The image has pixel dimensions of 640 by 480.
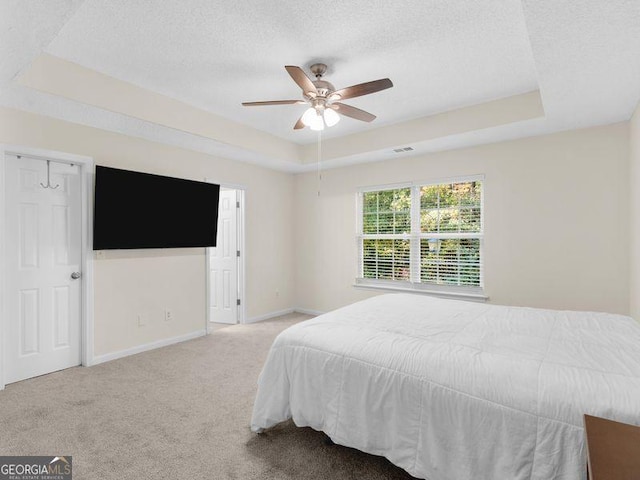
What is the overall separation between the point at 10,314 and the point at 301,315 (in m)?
3.68

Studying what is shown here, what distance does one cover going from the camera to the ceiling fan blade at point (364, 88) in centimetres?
239

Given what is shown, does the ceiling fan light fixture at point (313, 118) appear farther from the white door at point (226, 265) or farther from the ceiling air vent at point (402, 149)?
the white door at point (226, 265)

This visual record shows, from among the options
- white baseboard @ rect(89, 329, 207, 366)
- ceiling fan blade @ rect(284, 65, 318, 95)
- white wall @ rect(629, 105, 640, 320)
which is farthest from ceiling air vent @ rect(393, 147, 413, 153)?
white baseboard @ rect(89, 329, 207, 366)

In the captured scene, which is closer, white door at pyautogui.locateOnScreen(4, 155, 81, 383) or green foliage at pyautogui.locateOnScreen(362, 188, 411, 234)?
white door at pyautogui.locateOnScreen(4, 155, 81, 383)

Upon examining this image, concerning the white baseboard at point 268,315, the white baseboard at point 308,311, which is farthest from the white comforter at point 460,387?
the white baseboard at point 308,311

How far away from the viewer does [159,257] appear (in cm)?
407

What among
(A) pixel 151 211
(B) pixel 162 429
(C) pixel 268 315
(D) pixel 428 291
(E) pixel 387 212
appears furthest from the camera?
(C) pixel 268 315

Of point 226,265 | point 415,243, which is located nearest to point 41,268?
point 226,265

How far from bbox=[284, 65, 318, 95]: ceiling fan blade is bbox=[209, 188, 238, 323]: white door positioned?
2.85m

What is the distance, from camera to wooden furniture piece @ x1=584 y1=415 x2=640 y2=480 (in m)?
0.87

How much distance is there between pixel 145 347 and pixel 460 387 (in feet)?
11.8

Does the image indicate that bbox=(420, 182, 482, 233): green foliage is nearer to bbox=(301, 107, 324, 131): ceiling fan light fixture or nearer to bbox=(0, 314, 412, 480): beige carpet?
bbox=(301, 107, 324, 131): ceiling fan light fixture

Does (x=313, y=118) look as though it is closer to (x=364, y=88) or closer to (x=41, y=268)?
(x=364, y=88)

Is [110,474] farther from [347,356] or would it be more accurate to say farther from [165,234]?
[165,234]
